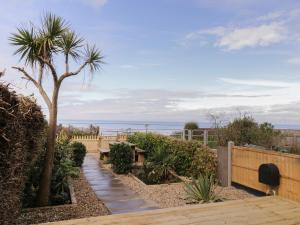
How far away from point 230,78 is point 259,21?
15.0ft

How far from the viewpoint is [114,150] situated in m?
11.3

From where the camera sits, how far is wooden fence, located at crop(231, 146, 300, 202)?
20.5 feet

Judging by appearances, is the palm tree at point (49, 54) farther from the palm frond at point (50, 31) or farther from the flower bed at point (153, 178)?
the flower bed at point (153, 178)

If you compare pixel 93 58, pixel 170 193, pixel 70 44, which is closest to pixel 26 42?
pixel 70 44

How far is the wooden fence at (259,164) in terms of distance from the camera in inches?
246

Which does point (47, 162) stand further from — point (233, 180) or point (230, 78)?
point (230, 78)

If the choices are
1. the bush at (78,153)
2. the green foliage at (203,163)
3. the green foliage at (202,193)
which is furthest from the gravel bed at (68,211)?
the bush at (78,153)

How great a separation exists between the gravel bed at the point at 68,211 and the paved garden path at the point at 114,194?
8.6 inches

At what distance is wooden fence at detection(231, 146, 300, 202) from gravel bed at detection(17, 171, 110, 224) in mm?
3574

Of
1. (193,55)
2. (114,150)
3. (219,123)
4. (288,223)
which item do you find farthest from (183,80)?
(288,223)

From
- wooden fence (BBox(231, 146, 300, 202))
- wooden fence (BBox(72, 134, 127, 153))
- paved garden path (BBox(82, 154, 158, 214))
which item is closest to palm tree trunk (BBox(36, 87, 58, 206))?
paved garden path (BBox(82, 154, 158, 214))

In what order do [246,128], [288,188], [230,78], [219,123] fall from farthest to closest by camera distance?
[230,78]
[219,123]
[246,128]
[288,188]

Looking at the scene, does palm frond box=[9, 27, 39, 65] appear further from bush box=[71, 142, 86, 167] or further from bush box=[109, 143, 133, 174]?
bush box=[71, 142, 86, 167]

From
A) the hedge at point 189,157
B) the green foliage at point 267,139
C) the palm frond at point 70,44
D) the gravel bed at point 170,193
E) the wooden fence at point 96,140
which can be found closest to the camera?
the palm frond at point 70,44
